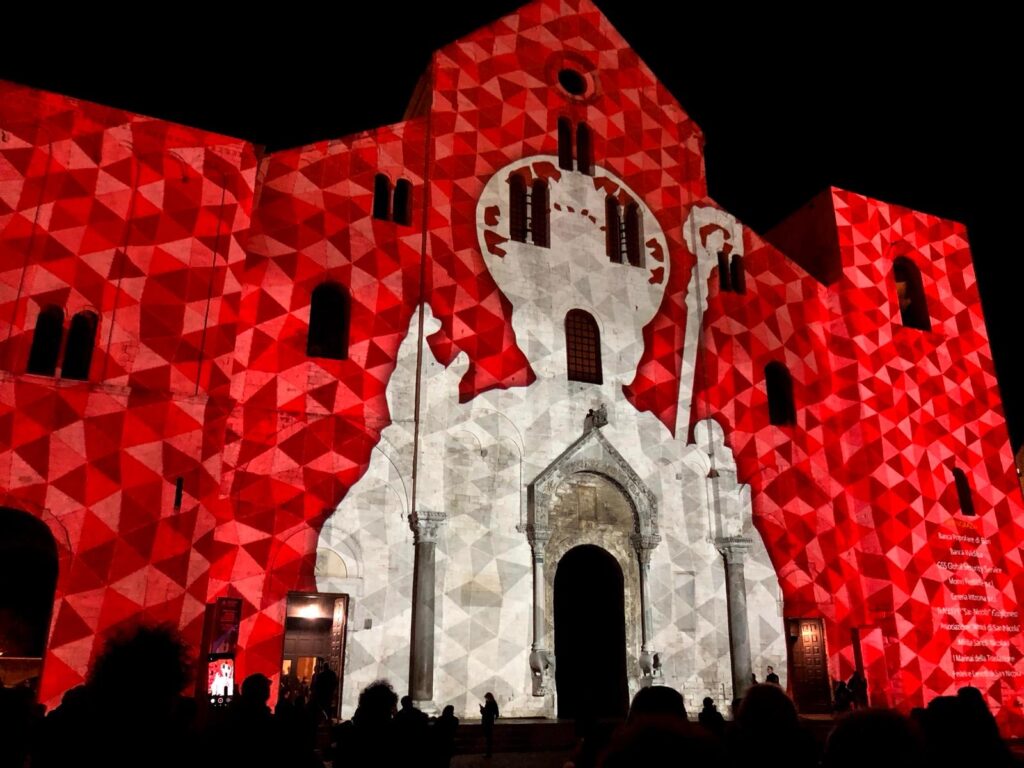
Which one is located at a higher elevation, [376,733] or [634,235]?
[634,235]

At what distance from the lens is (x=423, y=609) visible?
17047 millimetres

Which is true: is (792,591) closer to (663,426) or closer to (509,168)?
(663,426)

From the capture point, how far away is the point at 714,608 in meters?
20.0

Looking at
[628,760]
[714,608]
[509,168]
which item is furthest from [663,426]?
[628,760]

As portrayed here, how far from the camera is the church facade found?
51.0 ft

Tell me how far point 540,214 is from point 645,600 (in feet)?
34.5

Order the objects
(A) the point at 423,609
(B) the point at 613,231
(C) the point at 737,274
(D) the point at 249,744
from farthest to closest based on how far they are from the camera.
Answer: (C) the point at 737,274, (B) the point at 613,231, (A) the point at 423,609, (D) the point at 249,744

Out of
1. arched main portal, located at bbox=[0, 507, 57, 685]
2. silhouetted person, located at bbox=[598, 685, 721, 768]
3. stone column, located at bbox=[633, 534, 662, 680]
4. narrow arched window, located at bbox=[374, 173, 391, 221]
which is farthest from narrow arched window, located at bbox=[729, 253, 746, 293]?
silhouetted person, located at bbox=[598, 685, 721, 768]

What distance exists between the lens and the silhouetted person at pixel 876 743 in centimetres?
266

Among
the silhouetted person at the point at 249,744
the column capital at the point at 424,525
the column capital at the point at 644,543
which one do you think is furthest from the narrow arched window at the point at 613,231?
the silhouetted person at the point at 249,744

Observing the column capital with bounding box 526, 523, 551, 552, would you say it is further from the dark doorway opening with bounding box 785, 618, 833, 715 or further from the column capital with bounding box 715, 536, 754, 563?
the dark doorway opening with bounding box 785, 618, 833, 715

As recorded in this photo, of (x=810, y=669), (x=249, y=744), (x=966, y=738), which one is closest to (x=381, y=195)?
(x=810, y=669)

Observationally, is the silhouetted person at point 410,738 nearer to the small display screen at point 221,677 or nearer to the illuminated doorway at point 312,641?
the small display screen at point 221,677

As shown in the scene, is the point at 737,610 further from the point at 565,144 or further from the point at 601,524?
the point at 565,144
